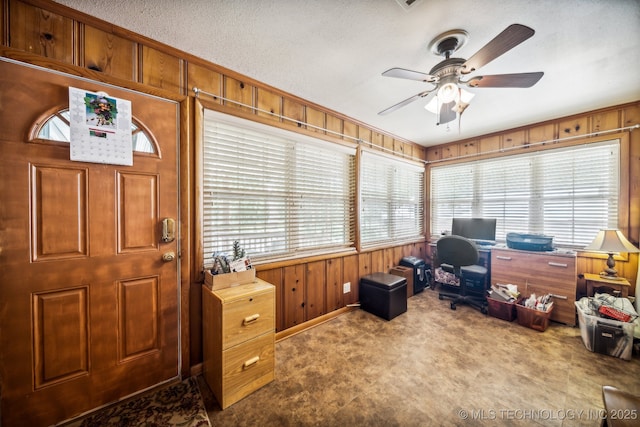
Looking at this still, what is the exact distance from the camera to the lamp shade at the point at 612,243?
2264 mm

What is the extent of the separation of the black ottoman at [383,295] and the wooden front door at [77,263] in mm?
2098

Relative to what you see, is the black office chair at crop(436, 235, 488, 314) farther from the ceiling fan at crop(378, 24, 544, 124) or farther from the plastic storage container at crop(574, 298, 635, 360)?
the ceiling fan at crop(378, 24, 544, 124)

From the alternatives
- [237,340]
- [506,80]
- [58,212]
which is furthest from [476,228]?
[58,212]

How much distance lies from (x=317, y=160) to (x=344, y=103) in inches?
28.2

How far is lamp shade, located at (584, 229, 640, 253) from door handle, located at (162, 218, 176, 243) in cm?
409

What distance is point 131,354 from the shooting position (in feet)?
5.10

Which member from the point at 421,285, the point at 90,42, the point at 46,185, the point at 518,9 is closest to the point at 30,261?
the point at 46,185

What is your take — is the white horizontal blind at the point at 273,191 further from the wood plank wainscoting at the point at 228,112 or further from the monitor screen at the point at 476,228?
the monitor screen at the point at 476,228

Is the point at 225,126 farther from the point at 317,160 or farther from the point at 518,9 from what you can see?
the point at 518,9

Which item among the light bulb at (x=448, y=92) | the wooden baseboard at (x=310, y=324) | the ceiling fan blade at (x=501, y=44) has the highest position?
the ceiling fan blade at (x=501, y=44)

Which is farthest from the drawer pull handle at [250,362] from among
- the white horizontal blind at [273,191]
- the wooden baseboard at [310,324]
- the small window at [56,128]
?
the small window at [56,128]

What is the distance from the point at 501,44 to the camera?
128 centimetres

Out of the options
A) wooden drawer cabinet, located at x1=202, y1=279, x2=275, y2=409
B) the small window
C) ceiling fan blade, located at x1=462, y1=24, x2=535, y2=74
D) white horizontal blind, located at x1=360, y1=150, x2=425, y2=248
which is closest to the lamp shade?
white horizontal blind, located at x1=360, y1=150, x2=425, y2=248

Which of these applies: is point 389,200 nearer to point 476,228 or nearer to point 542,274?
point 476,228
